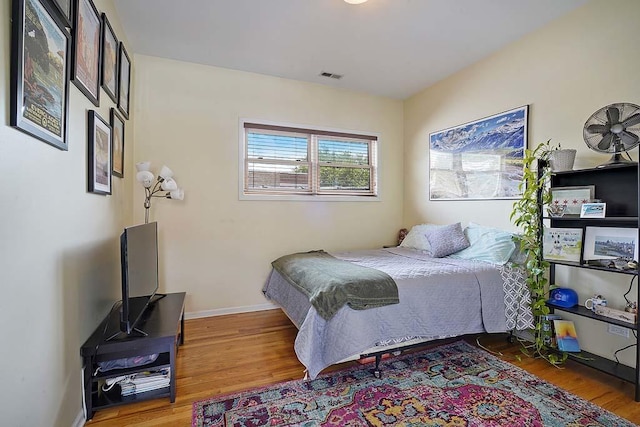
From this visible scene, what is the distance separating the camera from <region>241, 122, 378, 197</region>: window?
3.65 m

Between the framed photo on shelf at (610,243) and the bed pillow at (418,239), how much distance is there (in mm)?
1383

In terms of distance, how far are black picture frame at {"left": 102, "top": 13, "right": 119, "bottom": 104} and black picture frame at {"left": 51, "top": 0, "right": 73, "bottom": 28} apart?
55 cm

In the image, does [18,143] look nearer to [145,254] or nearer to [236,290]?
[145,254]

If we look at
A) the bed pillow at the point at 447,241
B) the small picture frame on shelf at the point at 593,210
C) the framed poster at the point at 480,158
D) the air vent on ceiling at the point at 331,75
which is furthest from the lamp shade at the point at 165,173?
the small picture frame on shelf at the point at 593,210

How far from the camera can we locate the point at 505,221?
3020 mm

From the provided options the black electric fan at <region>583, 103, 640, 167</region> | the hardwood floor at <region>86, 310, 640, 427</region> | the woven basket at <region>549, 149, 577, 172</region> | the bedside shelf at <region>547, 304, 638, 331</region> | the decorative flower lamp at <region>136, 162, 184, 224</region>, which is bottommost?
the hardwood floor at <region>86, 310, 640, 427</region>

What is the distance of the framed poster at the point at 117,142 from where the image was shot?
2326 mm

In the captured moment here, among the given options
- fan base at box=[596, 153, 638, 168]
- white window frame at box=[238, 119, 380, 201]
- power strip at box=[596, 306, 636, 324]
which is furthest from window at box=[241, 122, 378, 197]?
power strip at box=[596, 306, 636, 324]

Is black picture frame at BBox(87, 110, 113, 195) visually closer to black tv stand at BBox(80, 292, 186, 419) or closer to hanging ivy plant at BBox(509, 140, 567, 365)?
black tv stand at BBox(80, 292, 186, 419)

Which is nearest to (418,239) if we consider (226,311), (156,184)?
(226,311)

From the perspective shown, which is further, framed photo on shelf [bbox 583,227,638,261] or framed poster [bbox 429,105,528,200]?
framed poster [bbox 429,105,528,200]

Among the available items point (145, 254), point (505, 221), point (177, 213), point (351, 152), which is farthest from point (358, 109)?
point (145, 254)

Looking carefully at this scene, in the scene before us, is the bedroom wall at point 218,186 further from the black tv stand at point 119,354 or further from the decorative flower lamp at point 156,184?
the black tv stand at point 119,354

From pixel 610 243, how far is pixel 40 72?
3.38m
